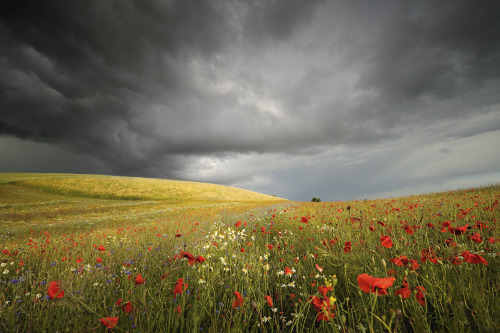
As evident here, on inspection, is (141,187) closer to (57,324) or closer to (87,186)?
(87,186)

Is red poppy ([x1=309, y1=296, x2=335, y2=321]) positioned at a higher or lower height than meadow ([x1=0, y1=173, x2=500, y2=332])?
higher

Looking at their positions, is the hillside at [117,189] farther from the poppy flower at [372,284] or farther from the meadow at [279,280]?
the poppy flower at [372,284]

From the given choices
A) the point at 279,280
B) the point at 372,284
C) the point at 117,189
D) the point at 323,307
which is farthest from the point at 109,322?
the point at 117,189

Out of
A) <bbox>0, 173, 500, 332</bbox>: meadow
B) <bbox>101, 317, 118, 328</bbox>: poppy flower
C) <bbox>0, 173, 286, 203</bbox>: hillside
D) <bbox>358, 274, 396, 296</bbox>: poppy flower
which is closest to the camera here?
<bbox>358, 274, 396, 296</bbox>: poppy flower

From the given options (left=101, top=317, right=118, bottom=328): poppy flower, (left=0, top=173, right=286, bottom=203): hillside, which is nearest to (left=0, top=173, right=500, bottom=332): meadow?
(left=101, top=317, right=118, bottom=328): poppy flower

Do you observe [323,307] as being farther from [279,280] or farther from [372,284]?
[279,280]

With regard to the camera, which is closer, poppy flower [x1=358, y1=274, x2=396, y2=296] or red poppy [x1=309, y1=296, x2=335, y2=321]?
poppy flower [x1=358, y1=274, x2=396, y2=296]

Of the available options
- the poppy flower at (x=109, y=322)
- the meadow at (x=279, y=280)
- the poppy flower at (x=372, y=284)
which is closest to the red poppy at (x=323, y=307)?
the meadow at (x=279, y=280)

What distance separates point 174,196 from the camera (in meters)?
48.4

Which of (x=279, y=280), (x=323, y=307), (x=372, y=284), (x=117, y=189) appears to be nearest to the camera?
(x=372, y=284)

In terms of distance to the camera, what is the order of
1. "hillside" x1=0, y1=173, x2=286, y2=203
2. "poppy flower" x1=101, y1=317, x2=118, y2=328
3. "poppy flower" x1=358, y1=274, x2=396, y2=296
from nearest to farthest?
"poppy flower" x1=358, y1=274, x2=396, y2=296, "poppy flower" x1=101, y1=317, x2=118, y2=328, "hillside" x1=0, y1=173, x2=286, y2=203

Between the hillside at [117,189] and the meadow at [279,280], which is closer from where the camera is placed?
the meadow at [279,280]

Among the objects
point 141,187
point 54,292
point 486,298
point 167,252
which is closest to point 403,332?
point 486,298

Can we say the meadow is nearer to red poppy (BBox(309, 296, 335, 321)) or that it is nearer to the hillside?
red poppy (BBox(309, 296, 335, 321))
